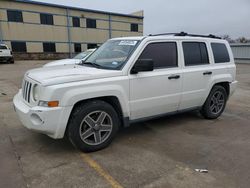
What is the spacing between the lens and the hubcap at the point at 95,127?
3.40 m

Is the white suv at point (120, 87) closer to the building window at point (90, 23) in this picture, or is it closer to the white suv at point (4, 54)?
the white suv at point (4, 54)

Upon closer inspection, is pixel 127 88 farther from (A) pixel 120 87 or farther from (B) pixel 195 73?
(B) pixel 195 73

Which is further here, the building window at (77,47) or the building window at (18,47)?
the building window at (77,47)

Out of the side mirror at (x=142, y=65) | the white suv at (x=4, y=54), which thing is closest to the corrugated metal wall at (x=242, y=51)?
the white suv at (x=4, y=54)

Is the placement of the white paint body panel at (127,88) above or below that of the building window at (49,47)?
below

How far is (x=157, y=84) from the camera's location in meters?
3.92

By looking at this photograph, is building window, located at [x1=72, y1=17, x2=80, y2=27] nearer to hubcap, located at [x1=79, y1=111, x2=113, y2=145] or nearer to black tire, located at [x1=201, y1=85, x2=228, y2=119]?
black tire, located at [x1=201, y1=85, x2=228, y2=119]

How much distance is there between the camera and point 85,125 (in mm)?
3424

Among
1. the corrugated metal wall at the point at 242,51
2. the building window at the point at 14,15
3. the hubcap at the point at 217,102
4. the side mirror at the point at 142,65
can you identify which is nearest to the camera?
the side mirror at the point at 142,65

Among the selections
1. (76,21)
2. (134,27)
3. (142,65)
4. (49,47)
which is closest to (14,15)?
(49,47)

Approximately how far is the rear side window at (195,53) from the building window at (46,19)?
29049mm

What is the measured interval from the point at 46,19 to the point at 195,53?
2925cm

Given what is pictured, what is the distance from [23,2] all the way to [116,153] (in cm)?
2976

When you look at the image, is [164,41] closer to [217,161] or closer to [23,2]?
[217,161]
